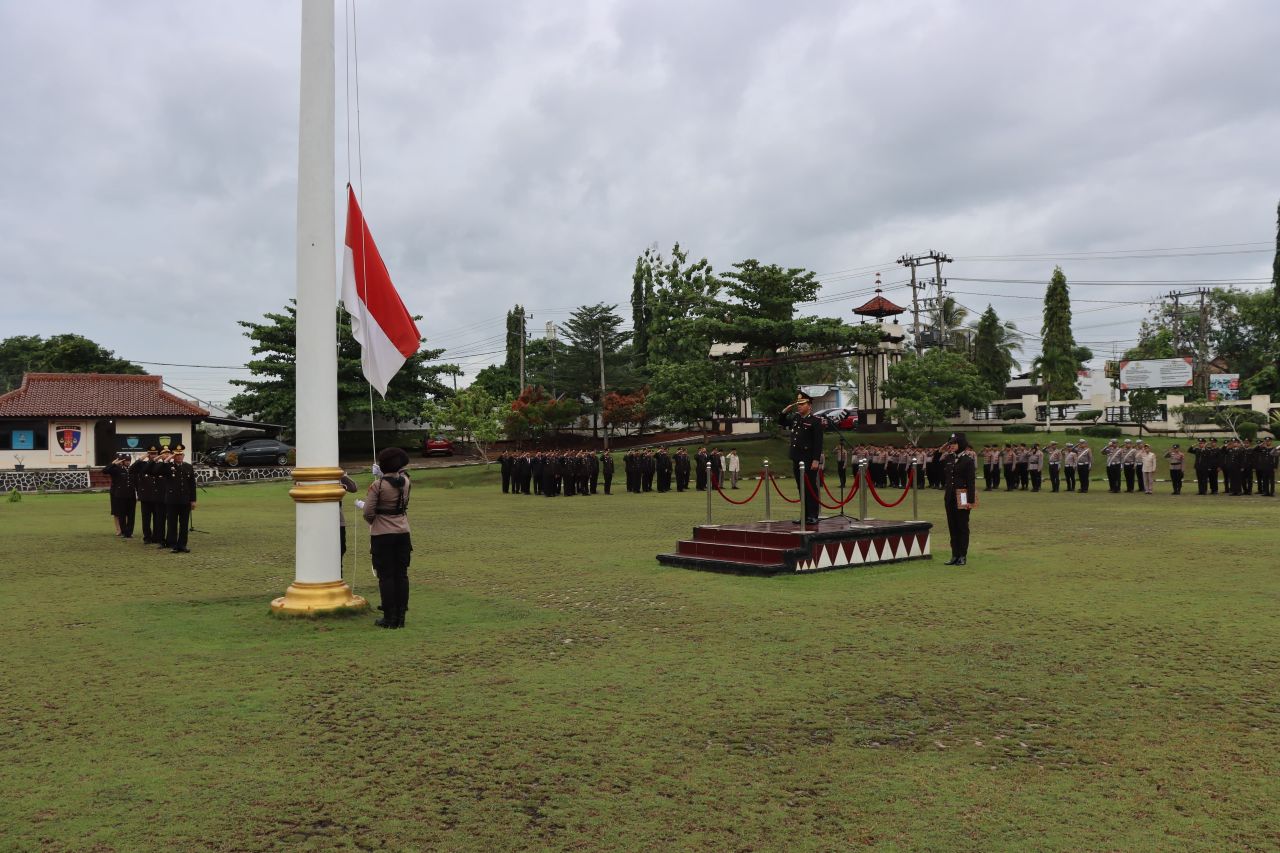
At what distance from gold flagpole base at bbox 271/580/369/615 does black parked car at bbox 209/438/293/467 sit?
3898 centimetres

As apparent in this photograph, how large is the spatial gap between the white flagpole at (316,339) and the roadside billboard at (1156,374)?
61.5 m

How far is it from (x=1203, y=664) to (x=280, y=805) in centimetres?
611

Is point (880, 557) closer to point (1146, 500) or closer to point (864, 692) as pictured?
point (864, 692)

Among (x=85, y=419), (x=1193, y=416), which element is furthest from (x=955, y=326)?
(x=85, y=419)

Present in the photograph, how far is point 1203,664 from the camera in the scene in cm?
Answer: 683

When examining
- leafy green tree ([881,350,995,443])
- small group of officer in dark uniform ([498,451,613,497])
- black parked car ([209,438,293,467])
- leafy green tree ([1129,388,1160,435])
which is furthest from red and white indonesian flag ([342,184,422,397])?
leafy green tree ([1129,388,1160,435])

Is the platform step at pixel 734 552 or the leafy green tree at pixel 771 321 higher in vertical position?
the leafy green tree at pixel 771 321

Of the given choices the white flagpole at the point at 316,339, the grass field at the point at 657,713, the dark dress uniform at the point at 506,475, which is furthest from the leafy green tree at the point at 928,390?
the white flagpole at the point at 316,339

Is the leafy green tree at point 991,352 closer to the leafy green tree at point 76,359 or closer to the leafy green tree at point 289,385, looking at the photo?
the leafy green tree at point 289,385

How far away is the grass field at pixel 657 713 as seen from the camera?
413 centimetres

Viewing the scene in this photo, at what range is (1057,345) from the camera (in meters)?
65.6

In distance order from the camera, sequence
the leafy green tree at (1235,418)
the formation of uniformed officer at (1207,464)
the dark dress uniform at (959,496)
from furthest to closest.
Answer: the leafy green tree at (1235,418) < the formation of uniformed officer at (1207,464) < the dark dress uniform at (959,496)

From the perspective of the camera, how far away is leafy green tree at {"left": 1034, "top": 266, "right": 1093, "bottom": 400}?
6456 centimetres

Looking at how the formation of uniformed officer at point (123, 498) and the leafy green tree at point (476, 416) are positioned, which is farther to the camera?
the leafy green tree at point (476, 416)
